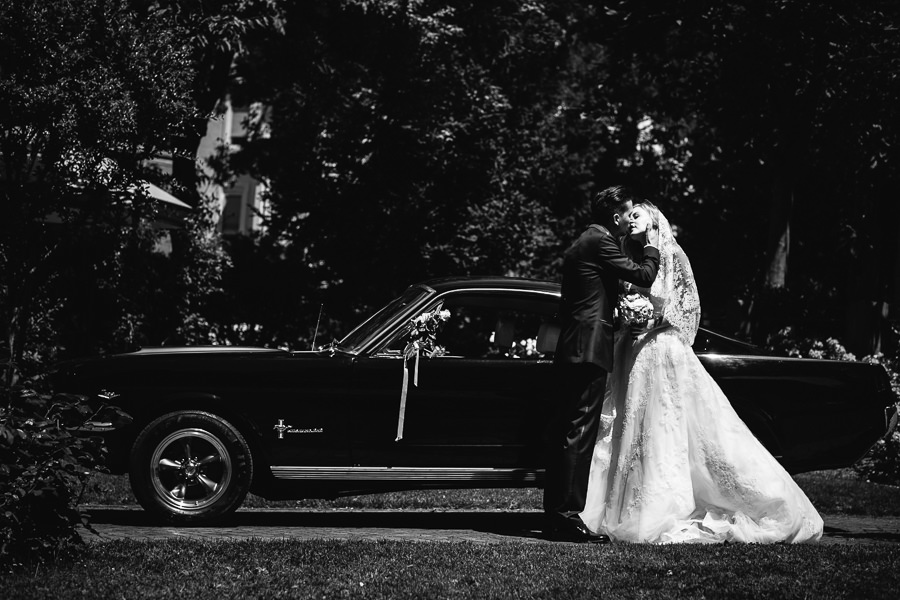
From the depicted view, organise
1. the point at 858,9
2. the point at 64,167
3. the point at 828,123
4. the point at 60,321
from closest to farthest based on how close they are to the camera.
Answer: the point at 64,167 < the point at 858,9 < the point at 828,123 < the point at 60,321

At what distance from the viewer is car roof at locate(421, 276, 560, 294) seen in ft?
25.9

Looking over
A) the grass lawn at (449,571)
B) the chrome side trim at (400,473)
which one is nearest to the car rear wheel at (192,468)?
the chrome side trim at (400,473)

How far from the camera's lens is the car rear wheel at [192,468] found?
24.4 ft

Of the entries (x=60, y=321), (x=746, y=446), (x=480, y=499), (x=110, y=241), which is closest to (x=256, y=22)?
(x=110, y=241)

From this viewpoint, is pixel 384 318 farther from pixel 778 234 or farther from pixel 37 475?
pixel 778 234

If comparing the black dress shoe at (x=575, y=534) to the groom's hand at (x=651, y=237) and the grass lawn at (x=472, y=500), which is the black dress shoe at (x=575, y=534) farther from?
the grass lawn at (x=472, y=500)

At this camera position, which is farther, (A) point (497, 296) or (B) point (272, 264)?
(B) point (272, 264)

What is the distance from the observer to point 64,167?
11969mm

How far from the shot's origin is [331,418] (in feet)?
24.8

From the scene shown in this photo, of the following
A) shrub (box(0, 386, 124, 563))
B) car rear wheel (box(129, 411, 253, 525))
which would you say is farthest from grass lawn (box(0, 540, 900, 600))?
car rear wheel (box(129, 411, 253, 525))

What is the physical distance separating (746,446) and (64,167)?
7.72 meters

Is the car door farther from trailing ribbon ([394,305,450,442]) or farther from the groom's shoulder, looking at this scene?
the groom's shoulder

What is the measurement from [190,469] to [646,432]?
2808 mm

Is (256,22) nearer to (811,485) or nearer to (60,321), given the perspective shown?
(60,321)
